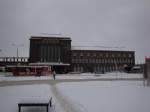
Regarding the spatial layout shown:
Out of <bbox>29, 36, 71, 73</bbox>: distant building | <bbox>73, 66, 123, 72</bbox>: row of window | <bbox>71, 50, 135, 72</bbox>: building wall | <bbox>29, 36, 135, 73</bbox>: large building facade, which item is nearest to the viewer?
<bbox>29, 36, 71, 73</bbox>: distant building

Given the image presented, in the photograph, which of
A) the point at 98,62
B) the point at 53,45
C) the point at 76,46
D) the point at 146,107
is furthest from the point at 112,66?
the point at 146,107

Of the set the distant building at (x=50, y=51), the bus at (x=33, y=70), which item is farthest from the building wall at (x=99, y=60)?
the bus at (x=33, y=70)

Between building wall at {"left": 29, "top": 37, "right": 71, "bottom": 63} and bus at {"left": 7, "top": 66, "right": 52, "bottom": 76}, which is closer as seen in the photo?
bus at {"left": 7, "top": 66, "right": 52, "bottom": 76}

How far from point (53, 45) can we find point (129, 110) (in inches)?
3078

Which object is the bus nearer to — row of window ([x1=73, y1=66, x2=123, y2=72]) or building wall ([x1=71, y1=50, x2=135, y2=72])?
row of window ([x1=73, y1=66, x2=123, y2=72])

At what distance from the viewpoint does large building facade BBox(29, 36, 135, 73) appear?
279 feet

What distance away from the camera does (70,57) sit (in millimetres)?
89125

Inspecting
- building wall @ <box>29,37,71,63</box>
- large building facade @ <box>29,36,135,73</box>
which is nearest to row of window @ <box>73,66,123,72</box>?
large building facade @ <box>29,36,135,73</box>

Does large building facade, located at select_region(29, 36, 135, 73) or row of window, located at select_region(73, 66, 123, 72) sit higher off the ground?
large building facade, located at select_region(29, 36, 135, 73)

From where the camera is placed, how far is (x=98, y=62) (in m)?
94.4

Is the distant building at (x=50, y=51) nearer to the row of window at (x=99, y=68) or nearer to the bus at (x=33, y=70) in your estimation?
the row of window at (x=99, y=68)

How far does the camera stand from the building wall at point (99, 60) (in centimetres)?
9125

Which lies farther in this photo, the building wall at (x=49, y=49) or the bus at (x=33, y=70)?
the building wall at (x=49, y=49)

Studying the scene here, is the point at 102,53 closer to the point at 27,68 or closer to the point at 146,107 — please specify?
the point at 27,68
